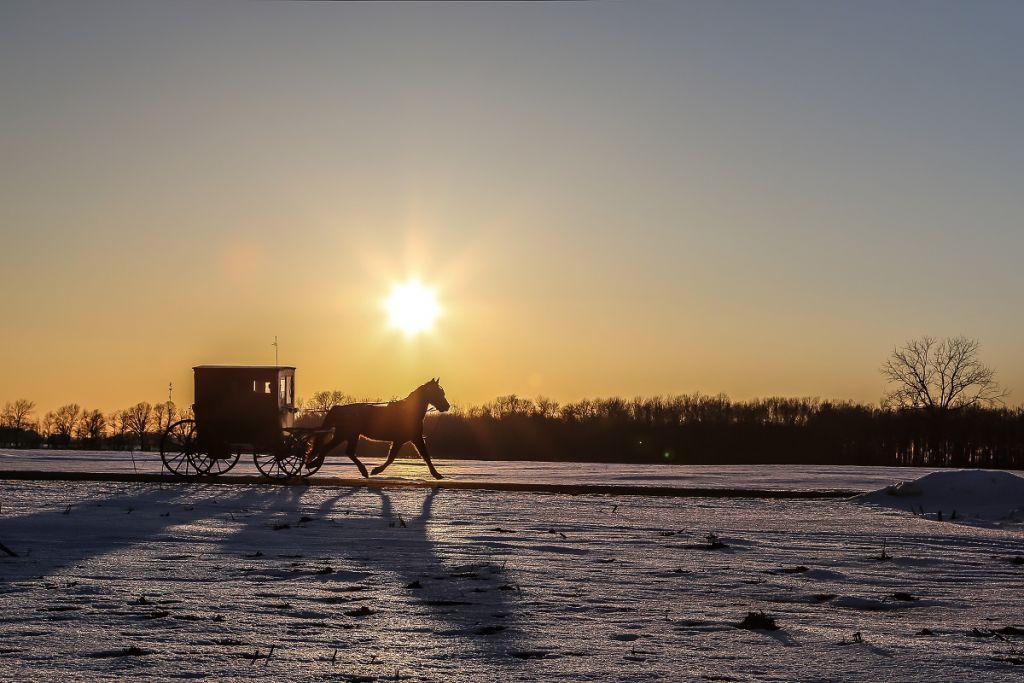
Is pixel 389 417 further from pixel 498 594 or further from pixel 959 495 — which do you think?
pixel 498 594

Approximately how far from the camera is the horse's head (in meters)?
24.2

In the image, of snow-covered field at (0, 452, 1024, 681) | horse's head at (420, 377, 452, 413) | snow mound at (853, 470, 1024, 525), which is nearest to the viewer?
snow-covered field at (0, 452, 1024, 681)

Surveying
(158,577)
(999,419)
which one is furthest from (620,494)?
(999,419)

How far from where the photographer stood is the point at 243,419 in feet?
80.3

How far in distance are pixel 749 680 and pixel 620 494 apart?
15.1m

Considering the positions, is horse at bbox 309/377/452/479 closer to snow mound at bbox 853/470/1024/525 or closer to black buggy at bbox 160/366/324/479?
black buggy at bbox 160/366/324/479

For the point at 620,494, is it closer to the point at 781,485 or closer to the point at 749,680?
the point at 781,485

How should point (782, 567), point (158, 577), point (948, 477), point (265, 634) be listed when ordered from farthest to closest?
point (948, 477) < point (782, 567) < point (158, 577) < point (265, 634)

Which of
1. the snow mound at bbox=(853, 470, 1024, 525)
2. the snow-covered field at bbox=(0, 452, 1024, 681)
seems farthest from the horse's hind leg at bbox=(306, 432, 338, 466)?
the snow mound at bbox=(853, 470, 1024, 525)

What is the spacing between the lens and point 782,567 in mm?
10383

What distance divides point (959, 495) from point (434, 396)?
11.1m

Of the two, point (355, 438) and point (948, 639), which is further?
point (355, 438)

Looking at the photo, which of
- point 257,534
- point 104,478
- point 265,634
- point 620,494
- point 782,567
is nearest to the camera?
point 265,634

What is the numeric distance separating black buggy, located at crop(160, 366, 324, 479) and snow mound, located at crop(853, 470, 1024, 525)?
12.4 metres
